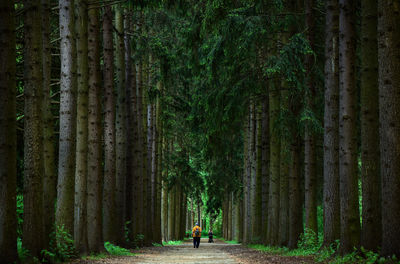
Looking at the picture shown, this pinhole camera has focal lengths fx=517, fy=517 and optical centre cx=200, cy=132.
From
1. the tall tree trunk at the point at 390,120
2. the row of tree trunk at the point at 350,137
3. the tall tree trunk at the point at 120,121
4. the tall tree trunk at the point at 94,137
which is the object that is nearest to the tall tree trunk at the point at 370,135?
the row of tree trunk at the point at 350,137

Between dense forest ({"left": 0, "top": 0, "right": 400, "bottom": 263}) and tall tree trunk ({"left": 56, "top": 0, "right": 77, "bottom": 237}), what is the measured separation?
0.03m

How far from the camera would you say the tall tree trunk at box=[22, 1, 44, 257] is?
961 cm

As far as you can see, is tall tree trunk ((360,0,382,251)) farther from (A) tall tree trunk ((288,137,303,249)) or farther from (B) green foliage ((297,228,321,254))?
(A) tall tree trunk ((288,137,303,249))

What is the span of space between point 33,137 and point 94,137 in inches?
212

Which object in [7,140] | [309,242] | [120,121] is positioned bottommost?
[309,242]

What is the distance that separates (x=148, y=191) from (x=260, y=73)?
12.8 meters

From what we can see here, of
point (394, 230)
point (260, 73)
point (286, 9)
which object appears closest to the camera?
point (394, 230)

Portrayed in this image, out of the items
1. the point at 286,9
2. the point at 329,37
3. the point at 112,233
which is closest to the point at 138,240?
the point at 112,233

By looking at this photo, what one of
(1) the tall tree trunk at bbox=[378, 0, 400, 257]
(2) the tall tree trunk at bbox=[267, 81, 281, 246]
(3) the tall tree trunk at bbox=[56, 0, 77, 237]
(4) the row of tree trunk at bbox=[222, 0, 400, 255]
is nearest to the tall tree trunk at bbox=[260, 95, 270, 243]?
(2) the tall tree trunk at bbox=[267, 81, 281, 246]

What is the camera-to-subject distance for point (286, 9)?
61.4 ft

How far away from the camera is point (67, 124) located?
12102 millimetres

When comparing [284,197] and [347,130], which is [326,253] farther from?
[284,197]

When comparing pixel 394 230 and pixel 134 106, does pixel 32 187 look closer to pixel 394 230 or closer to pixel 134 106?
pixel 394 230

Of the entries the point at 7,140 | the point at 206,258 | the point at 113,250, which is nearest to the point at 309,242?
the point at 206,258
